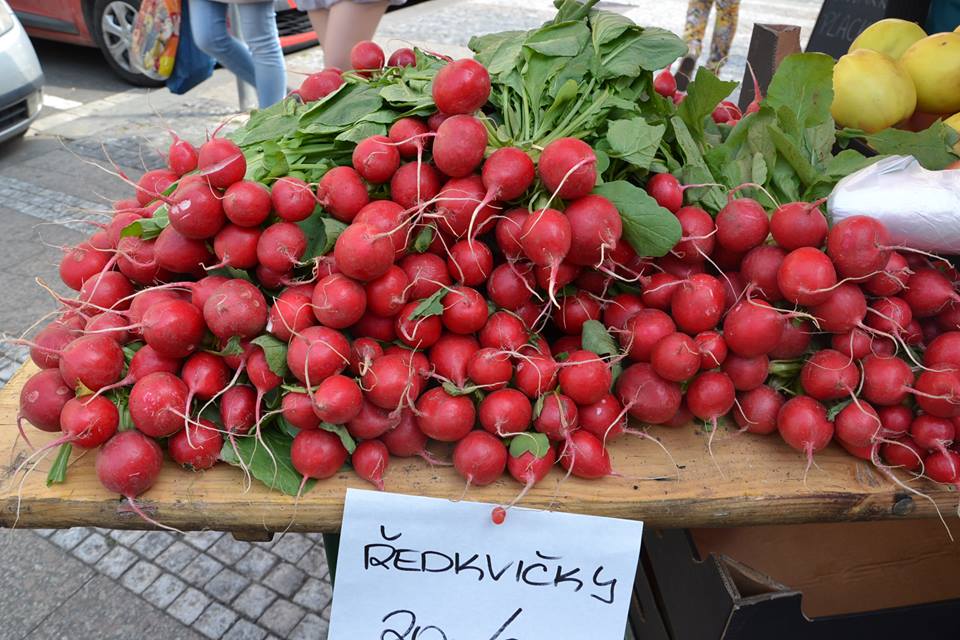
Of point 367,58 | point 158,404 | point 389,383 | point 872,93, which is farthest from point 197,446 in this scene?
point 872,93

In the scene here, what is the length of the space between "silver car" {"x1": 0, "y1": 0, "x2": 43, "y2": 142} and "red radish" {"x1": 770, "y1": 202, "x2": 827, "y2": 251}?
4.49 m

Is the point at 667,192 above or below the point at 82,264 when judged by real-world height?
above

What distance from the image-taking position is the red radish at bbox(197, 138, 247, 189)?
3.70ft

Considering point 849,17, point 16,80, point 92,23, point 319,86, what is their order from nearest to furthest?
point 319,86 < point 849,17 < point 16,80 < point 92,23

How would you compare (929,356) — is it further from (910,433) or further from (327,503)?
(327,503)

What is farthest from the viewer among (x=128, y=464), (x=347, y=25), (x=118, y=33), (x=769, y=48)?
(x=118, y=33)

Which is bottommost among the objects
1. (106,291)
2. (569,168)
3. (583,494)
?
(583,494)

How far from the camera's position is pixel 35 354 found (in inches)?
46.9

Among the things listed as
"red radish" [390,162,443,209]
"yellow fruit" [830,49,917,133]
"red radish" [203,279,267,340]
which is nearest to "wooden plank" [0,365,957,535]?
"red radish" [203,279,267,340]

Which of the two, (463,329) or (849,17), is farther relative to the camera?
(849,17)

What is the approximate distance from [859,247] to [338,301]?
32.4 inches

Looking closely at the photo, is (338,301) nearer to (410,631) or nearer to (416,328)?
(416,328)

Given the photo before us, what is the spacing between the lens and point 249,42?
3.71 m

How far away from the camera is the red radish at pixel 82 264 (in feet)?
4.29
